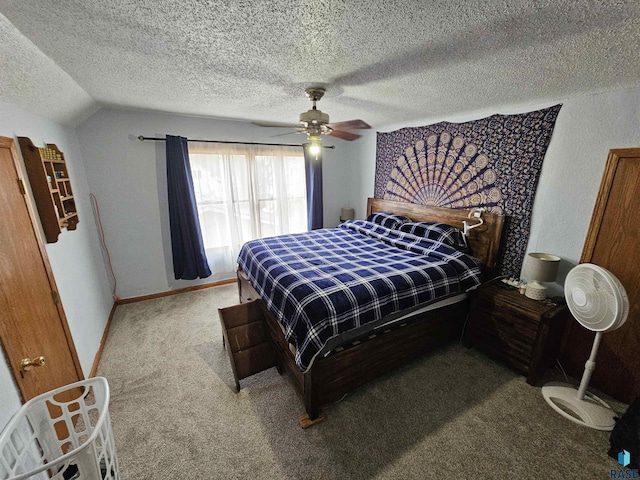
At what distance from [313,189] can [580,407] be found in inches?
143

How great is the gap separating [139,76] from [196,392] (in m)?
2.35

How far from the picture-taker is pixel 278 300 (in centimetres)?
203

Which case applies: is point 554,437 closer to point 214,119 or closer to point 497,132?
point 497,132

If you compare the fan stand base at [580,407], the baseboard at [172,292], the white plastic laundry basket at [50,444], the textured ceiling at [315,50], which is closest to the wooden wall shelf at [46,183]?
the textured ceiling at [315,50]

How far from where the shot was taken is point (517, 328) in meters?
2.12

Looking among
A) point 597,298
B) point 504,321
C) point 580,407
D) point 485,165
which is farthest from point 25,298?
point 485,165

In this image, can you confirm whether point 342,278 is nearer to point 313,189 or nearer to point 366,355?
point 366,355

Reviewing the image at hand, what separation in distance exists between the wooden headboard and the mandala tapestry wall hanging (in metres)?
0.08

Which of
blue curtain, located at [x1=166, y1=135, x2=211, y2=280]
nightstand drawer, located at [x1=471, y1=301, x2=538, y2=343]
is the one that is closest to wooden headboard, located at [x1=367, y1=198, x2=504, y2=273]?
nightstand drawer, located at [x1=471, y1=301, x2=538, y2=343]

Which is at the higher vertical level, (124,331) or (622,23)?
(622,23)

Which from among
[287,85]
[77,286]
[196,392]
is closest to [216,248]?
[77,286]

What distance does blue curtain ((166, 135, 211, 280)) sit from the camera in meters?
3.20

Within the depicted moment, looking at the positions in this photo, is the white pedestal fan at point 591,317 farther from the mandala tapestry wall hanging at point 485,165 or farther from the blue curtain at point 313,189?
the blue curtain at point 313,189

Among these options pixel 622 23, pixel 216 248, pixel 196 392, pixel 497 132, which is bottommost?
pixel 196 392
